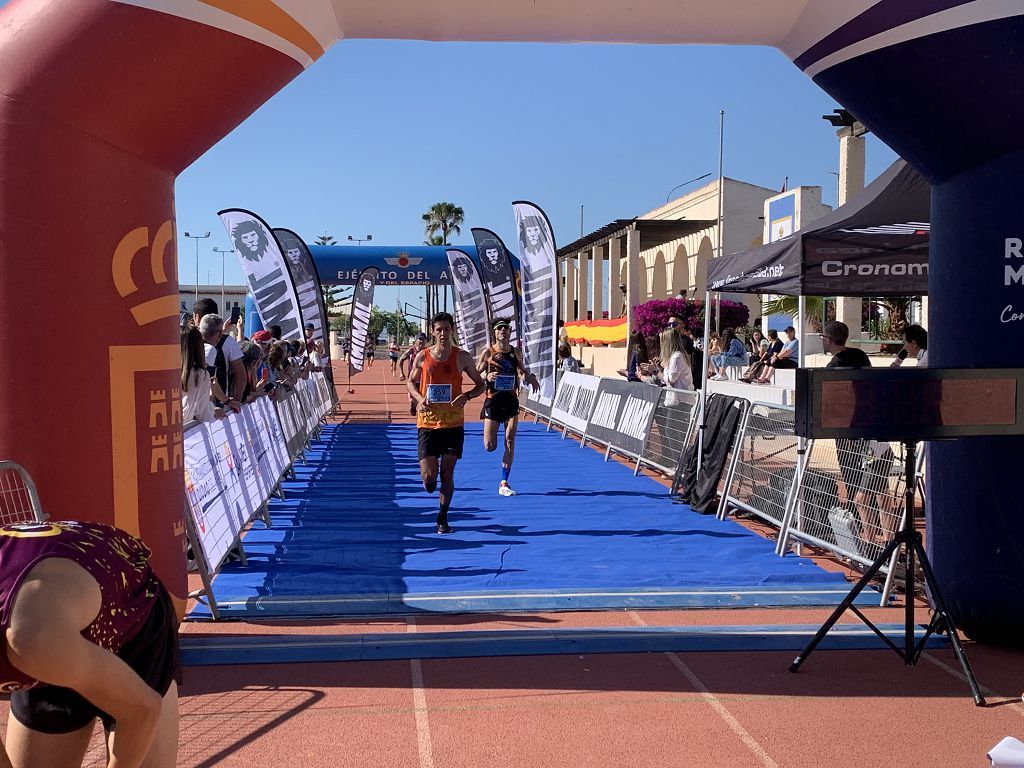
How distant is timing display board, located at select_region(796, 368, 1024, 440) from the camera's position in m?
4.45

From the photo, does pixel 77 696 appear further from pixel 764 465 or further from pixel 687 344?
pixel 687 344

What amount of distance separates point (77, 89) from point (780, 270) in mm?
6345

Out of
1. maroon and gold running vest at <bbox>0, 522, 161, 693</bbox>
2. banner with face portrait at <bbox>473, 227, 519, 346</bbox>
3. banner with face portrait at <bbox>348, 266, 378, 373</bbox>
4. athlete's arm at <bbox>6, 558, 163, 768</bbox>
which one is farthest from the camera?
banner with face portrait at <bbox>348, 266, 378, 373</bbox>

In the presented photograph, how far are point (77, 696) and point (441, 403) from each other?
19.6ft

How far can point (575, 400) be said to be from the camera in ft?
56.4

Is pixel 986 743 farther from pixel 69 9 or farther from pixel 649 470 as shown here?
pixel 649 470

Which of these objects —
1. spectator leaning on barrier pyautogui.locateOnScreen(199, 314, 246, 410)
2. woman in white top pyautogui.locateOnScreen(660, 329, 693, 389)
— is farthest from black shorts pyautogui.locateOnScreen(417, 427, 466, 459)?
woman in white top pyautogui.locateOnScreen(660, 329, 693, 389)

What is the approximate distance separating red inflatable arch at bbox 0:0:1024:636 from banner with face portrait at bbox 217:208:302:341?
1280cm

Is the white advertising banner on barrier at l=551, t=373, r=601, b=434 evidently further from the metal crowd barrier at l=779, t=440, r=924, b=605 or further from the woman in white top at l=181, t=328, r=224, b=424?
the woman in white top at l=181, t=328, r=224, b=424

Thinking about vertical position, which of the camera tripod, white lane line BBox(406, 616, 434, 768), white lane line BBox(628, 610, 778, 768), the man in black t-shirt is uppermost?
the man in black t-shirt

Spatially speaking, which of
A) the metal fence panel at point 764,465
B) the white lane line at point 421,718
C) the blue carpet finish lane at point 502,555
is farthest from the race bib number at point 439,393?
the white lane line at point 421,718

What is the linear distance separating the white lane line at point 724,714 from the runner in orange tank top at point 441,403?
11.9 ft

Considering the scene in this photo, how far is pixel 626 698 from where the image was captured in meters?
4.51

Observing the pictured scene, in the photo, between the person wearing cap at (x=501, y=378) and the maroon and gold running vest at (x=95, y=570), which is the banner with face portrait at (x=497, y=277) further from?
the maroon and gold running vest at (x=95, y=570)
